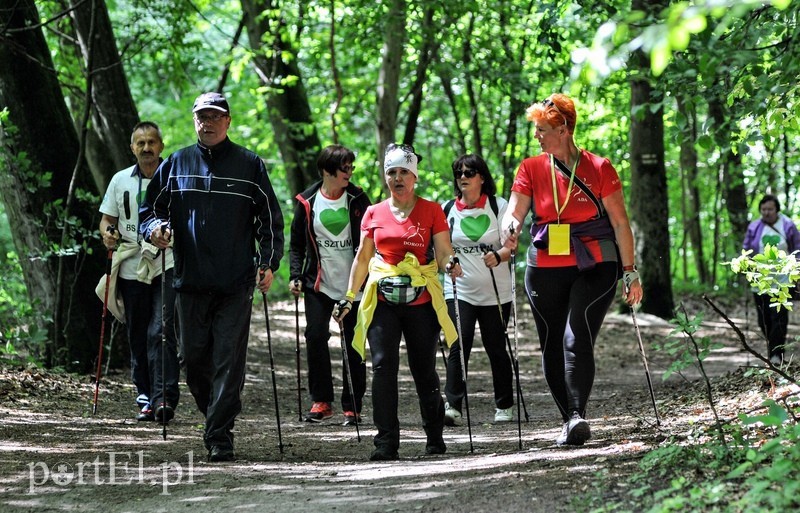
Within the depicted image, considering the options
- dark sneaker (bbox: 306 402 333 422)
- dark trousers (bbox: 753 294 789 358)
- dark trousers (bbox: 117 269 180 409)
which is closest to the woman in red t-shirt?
dark sneaker (bbox: 306 402 333 422)

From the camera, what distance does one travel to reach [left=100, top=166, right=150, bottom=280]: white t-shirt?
917cm

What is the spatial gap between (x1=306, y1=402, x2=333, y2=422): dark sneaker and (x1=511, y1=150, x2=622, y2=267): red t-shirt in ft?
10.9

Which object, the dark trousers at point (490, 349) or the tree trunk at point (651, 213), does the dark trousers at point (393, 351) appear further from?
the tree trunk at point (651, 213)

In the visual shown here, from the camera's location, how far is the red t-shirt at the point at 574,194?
700cm

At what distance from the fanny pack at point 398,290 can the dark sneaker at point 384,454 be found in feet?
3.23

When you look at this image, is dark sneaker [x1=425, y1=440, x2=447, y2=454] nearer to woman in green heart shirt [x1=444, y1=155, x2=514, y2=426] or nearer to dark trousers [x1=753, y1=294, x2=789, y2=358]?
woman in green heart shirt [x1=444, y1=155, x2=514, y2=426]

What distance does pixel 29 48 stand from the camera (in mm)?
11117

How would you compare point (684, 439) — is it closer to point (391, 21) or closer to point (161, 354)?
point (161, 354)

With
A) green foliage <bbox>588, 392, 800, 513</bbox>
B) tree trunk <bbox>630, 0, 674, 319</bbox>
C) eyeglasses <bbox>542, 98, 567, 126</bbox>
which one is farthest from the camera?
tree trunk <bbox>630, 0, 674, 319</bbox>

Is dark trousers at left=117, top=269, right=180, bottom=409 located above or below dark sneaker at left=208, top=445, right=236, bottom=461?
above

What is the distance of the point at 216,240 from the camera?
7.08 metres

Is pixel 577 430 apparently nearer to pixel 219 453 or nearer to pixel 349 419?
pixel 219 453

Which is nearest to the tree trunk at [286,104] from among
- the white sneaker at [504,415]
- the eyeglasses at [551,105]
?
the white sneaker at [504,415]

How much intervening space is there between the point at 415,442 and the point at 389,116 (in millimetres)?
9893
